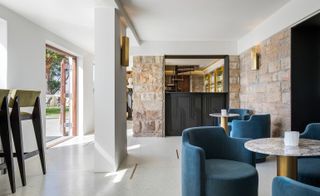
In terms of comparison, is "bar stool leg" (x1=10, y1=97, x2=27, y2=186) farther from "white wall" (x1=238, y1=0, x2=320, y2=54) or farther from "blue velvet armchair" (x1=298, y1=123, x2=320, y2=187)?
"white wall" (x1=238, y1=0, x2=320, y2=54)

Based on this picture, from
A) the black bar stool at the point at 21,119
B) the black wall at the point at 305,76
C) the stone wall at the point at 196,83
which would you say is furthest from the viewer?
the stone wall at the point at 196,83

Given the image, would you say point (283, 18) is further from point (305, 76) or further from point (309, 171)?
point (309, 171)

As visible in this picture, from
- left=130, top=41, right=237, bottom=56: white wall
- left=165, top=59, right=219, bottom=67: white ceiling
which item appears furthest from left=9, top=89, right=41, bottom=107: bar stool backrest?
left=165, top=59, right=219, bottom=67: white ceiling

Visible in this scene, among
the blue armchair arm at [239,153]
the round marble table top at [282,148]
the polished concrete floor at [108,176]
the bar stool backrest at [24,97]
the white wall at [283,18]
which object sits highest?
the white wall at [283,18]

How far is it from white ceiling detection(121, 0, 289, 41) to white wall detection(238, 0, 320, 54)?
0.39ft

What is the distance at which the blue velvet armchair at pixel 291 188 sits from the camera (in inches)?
41.1

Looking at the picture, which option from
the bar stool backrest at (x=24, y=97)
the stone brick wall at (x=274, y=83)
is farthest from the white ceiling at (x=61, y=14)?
the stone brick wall at (x=274, y=83)

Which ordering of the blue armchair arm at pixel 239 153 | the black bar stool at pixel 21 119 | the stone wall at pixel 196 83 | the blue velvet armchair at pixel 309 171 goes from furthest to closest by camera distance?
the stone wall at pixel 196 83
the black bar stool at pixel 21 119
the blue armchair arm at pixel 239 153
the blue velvet armchair at pixel 309 171

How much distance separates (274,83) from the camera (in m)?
4.48

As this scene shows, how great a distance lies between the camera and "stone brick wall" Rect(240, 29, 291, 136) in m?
4.09

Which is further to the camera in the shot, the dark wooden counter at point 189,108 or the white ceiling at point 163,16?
the dark wooden counter at point 189,108

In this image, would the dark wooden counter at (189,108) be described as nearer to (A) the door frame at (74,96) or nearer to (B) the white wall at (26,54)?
(A) the door frame at (74,96)

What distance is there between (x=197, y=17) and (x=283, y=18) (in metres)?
1.48

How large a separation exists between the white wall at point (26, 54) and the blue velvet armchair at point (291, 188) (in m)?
3.90
